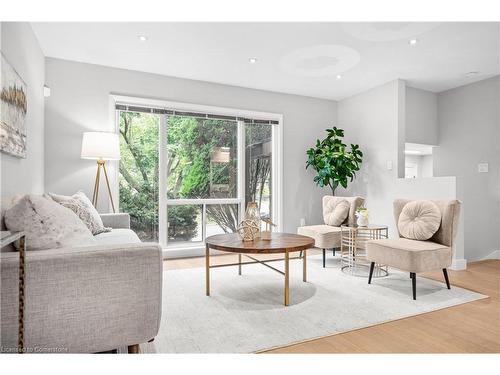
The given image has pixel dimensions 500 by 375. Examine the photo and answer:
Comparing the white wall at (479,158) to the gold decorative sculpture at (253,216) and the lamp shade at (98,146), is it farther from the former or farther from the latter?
the lamp shade at (98,146)

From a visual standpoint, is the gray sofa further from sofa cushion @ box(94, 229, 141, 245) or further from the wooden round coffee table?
sofa cushion @ box(94, 229, 141, 245)

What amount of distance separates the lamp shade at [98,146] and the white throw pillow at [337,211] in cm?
275

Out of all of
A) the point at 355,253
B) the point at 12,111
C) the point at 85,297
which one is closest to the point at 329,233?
the point at 355,253

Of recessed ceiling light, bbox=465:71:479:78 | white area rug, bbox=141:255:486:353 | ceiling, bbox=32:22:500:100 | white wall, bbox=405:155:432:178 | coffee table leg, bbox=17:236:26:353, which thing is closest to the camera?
coffee table leg, bbox=17:236:26:353

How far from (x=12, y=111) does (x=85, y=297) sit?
164 cm

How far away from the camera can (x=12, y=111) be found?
2.29 m

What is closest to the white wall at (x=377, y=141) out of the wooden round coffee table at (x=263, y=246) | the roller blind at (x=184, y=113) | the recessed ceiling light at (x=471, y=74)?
the recessed ceiling light at (x=471, y=74)

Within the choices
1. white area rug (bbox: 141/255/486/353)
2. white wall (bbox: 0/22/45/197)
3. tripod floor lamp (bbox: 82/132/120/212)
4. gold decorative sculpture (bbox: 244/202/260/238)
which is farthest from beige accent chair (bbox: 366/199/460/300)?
white wall (bbox: 0/22/45/197)

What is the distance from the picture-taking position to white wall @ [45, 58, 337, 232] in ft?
12.1

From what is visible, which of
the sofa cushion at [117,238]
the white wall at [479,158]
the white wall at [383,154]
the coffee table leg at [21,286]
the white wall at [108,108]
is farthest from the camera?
the white wall at [479,158]

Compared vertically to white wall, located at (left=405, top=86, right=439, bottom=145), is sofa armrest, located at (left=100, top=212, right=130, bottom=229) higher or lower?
lower

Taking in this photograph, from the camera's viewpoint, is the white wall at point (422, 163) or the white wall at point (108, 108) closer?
the white wall at point (108, 108)

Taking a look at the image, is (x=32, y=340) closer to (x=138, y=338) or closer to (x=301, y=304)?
(x=138, y=338)

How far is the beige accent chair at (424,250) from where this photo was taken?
Answer: 272cm
